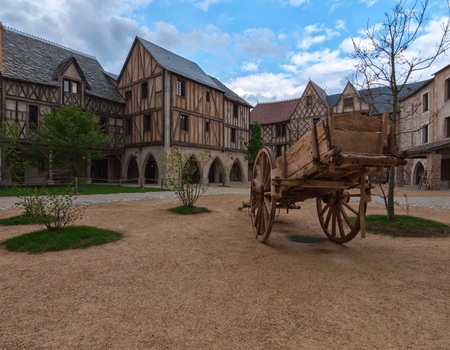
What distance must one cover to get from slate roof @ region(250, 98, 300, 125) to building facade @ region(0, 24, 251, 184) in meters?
8.81

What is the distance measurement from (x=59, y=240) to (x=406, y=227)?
6897 millimetres

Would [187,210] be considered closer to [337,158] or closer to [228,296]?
[228,296]

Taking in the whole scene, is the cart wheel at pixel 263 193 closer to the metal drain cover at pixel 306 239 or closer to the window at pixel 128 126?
the metal drain cover at pixel 306 239

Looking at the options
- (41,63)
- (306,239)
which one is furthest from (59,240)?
(41,63)

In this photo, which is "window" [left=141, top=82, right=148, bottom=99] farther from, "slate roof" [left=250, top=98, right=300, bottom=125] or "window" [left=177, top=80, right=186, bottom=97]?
"slate roof" [left=250, top=98, right=300, bottom=125]

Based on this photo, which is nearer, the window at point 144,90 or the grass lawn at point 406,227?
the grass lawn at point 406,227

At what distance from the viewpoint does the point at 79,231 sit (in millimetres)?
5023

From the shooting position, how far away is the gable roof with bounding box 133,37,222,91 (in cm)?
2006

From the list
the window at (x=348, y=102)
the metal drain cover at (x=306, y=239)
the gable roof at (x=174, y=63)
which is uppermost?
the gable roof at (x=174, y=63)

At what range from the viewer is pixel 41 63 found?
19.3m

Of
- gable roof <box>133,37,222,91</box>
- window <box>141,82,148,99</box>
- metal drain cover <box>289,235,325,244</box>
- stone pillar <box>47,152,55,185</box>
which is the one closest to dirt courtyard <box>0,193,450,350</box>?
metal drain cover <box>289,235,325,244</box>

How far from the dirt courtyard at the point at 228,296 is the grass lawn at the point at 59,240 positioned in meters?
0.24

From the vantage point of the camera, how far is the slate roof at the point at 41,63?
1750 centimetres

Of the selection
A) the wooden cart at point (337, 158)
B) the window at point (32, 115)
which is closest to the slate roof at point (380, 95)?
the wooden cart at point (337, 158)
